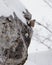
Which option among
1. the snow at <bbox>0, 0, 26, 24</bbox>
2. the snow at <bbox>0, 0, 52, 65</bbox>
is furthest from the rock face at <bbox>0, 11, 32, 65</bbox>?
the snow at <bbox>0, 0, 52, 65</bbox>

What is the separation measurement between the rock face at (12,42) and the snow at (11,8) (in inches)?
1.4

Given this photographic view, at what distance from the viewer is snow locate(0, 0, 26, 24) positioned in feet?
4.73

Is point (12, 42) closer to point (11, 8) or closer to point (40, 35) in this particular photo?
point (11, 8)

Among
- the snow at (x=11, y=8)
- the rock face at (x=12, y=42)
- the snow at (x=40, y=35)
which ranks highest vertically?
the snow at (x=11, y=8)

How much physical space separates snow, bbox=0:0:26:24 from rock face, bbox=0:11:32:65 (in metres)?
0.03

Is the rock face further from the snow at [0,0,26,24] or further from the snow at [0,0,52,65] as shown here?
the snow at [0,0,52,65]

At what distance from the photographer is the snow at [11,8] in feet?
4.73

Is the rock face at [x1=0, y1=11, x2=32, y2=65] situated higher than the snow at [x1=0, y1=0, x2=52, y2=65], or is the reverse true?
the rock face at [x1=0, y1=11, x2=32, y2=65]

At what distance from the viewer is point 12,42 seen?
1.39m

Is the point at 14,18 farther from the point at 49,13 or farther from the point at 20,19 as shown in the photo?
the point at 49,13

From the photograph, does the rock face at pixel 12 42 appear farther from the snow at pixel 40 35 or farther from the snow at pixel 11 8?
the snow at pixel 40 35

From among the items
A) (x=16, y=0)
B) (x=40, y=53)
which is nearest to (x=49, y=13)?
(x=40, y=53)

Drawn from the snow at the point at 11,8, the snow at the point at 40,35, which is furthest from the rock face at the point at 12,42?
the snow at the point at 40,35

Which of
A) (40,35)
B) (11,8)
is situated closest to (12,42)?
(11,8)
